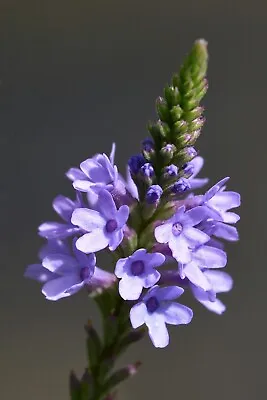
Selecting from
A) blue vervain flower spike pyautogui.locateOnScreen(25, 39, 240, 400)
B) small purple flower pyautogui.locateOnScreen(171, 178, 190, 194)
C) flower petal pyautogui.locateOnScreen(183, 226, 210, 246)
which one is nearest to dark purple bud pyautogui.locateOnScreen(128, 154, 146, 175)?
blue vervain flower spike pyautogui.locateOnScreen(25, 39, 240, 400)

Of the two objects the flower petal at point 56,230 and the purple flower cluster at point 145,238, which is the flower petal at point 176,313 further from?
the flower petal at point 56,230

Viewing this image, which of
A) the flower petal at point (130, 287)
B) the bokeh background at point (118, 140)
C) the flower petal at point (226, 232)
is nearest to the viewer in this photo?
the flower petal at point (130, 287)

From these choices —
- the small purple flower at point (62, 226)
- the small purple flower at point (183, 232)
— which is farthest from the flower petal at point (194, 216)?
the small purple flower at point (62, 226)

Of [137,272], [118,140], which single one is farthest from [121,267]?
[118,140]

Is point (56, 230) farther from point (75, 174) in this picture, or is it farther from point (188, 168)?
point (188, 168)

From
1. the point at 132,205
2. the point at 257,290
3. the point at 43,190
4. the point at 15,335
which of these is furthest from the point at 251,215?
the point at 132,205

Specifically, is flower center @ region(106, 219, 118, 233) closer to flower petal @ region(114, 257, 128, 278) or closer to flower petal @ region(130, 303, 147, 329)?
flower petal @ region(114, 257, 128, 278)

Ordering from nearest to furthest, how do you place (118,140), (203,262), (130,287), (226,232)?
(130,287) → (203,262) → (226,232) → (118,140)

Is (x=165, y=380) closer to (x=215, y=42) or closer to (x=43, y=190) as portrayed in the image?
(x=43, y=190)
